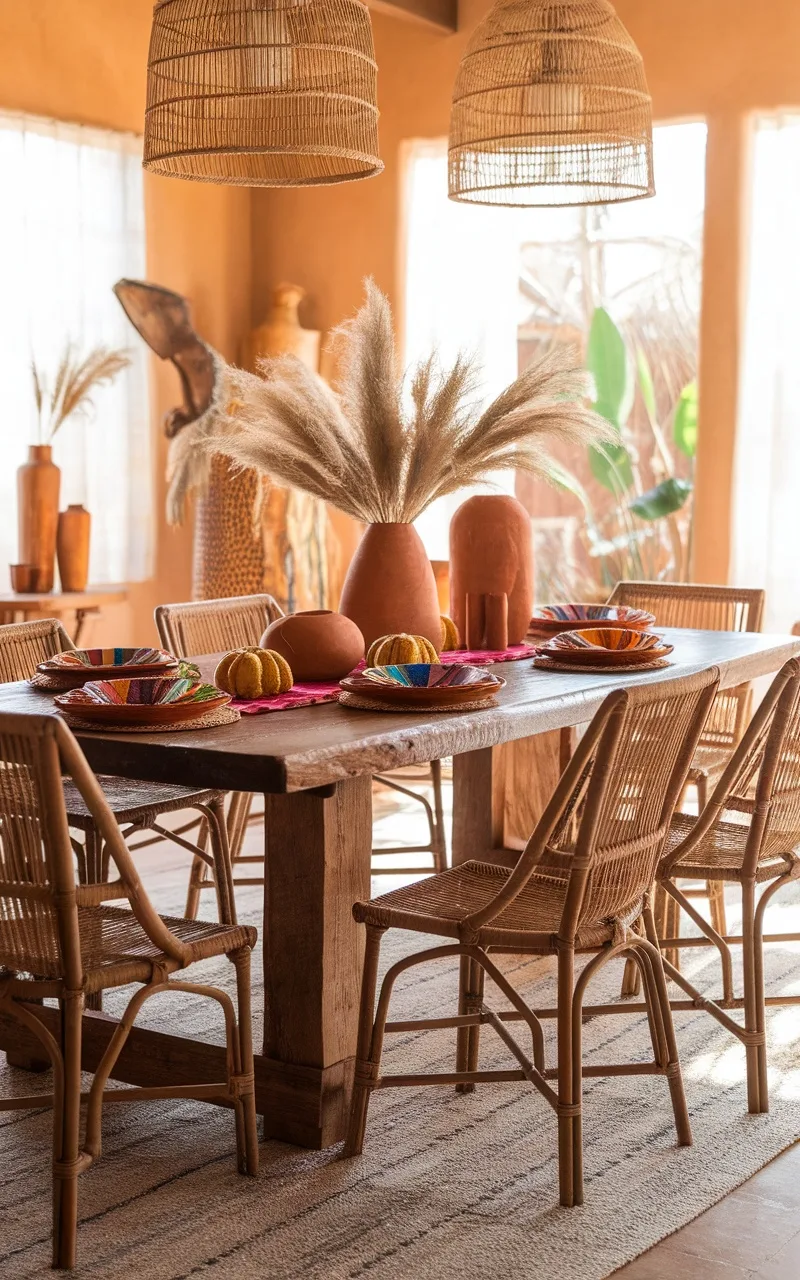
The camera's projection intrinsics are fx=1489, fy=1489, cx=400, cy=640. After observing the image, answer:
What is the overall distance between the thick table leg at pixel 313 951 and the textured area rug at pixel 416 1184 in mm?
95

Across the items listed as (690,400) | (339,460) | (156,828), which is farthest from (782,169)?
(156,828)

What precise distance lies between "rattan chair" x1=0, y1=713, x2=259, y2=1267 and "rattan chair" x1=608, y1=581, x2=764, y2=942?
5.31 ft

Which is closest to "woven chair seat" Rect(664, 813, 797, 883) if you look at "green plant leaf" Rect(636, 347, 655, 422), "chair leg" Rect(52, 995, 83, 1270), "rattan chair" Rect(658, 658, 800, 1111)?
"rattan chair" Rect(658, 658, 800, 1111)

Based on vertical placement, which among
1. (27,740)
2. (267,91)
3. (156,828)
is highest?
(267,91)

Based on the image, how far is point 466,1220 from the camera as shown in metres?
2.19

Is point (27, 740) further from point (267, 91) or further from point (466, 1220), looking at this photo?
point (267, 91)

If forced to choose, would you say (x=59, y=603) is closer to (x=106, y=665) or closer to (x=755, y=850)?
(x=106, y=665)

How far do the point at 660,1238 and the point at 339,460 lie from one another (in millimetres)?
1538

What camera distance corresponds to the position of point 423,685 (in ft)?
8.49

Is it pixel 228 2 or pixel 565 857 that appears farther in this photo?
pixel 228 2

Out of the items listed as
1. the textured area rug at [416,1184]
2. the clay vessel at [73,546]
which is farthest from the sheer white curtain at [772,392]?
the textured area rug at [416,1184]

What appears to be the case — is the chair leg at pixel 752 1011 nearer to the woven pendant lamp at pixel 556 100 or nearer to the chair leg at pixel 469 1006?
the chair leg at pixel 469 1006

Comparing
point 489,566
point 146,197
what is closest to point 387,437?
point 489,566

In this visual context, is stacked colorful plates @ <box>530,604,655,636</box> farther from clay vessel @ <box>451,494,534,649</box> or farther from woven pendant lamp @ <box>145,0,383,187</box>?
woven pendant lamp @ <box>145,0,383,187</box>
